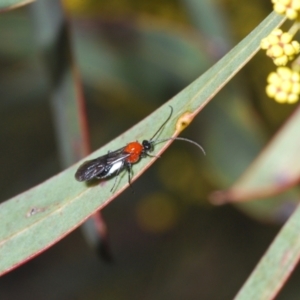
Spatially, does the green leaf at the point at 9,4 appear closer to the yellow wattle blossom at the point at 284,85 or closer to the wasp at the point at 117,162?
the wasp at the point at 117,162

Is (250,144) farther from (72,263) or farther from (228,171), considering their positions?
(72,263)

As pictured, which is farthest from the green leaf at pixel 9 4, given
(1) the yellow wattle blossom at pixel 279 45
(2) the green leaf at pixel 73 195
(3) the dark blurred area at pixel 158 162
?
(3) the dark blurred area at pixel 158 162

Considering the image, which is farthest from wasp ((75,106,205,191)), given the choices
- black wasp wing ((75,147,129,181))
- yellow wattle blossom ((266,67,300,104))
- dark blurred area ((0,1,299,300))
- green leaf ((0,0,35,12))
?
dark blurred area ((0,1,299,300))

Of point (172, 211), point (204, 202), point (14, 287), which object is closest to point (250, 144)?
point (204, 202)

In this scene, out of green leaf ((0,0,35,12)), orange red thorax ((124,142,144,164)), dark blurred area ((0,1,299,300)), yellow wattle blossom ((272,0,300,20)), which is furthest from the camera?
dark blurred area ((0,1,299,300))

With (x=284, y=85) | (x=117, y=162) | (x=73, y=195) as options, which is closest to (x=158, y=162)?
(x=117, y=162)

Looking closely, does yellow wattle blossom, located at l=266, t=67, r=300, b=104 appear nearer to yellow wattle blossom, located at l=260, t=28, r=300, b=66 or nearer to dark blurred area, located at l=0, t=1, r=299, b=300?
yellow wattle blossom, located at l=260, t=28, r=300, b=66

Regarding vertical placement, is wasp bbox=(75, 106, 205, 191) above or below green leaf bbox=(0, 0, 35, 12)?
below
